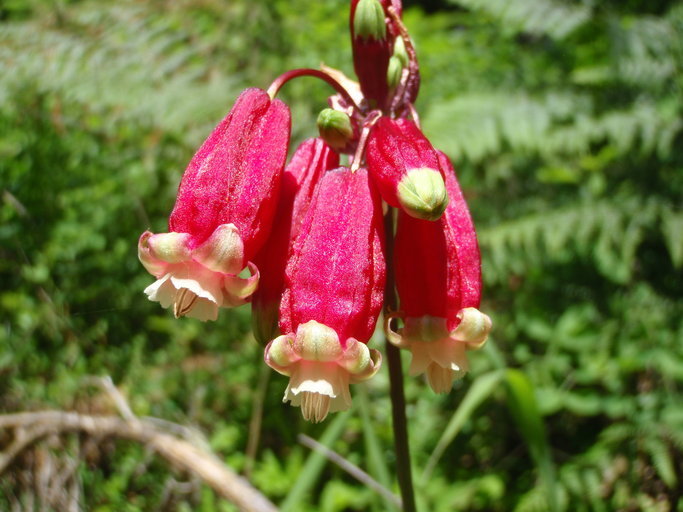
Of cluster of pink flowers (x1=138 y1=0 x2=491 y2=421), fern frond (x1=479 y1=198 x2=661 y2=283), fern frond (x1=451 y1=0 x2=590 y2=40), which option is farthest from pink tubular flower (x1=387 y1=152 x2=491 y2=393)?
fern frond (x1=451 y1=0 x2=590 y2=40)

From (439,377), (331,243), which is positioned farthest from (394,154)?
(439,377)

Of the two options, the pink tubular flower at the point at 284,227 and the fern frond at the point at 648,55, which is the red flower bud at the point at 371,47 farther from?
the fern frond at the point at 648,55

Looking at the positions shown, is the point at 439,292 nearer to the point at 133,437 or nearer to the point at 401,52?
the point at 401,52

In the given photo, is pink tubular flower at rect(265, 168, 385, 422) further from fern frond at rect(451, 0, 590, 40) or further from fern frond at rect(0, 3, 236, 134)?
fern frond at rect(451, 0, 590, 40)

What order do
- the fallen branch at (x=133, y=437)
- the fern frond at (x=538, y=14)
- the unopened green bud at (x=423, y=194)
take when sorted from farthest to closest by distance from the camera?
the fern frond at (x=538, y=14)
the fallen branch at (x=133, y=437)
the unopened green bud at (x=423, y=194)

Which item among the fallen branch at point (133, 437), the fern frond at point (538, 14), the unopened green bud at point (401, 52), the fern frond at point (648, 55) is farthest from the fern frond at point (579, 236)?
the unopened green bud at point (401, 52)

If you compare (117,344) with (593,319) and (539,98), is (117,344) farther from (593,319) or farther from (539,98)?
(539,98)

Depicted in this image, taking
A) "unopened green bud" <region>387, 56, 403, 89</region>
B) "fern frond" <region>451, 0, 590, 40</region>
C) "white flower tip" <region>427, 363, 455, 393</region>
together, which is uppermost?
"unopened green bud" <region>387, 56, 403, 89</region>
